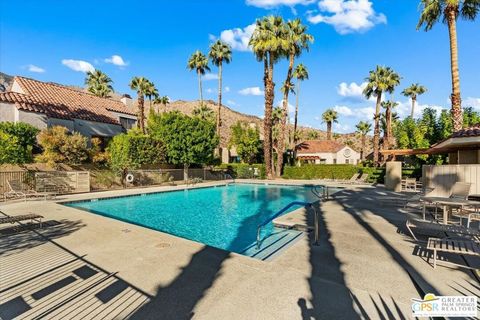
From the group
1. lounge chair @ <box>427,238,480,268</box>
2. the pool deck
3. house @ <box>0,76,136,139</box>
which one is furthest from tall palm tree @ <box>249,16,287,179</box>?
lounge chair @ <box>427,238,480,268</box>

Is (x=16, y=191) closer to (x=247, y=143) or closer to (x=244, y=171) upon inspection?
(x=244, y=171)

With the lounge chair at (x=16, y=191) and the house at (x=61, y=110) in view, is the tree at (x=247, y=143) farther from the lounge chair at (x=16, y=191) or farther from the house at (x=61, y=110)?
the lounge chair at (x=16, y=191)

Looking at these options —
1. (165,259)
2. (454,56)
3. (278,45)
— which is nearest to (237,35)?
(278,45)

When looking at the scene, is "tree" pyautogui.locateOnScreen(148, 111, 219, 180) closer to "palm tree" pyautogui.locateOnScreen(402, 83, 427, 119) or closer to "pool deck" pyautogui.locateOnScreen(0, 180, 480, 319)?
"pool deck" pyautogui.locateOnScreen(0, 180, 480, 319)

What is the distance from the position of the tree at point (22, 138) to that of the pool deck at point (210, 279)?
12050 millimetres

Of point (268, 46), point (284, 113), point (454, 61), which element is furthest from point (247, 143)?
point (454, 61)

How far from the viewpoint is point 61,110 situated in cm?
2273

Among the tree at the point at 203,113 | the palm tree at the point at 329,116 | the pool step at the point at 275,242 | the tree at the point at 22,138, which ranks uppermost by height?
the palm tree at the point at 329,116

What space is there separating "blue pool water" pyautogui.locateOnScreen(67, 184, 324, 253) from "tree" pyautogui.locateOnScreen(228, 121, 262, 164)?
17219 mm

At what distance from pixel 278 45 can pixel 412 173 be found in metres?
17.0

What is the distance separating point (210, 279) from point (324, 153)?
4804 centimetres

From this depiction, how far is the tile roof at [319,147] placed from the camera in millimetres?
49812

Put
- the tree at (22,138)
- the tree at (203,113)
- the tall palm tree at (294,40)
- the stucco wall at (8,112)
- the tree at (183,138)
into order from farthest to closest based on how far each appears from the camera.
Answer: the tree at (203,113), the tall palm tree at (294,40), the tree at (183,138), the stucco wall at (8,112), the tree at (22,138)

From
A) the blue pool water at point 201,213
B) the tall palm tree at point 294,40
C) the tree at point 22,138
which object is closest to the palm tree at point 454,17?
the blue pool water at point 201,213
